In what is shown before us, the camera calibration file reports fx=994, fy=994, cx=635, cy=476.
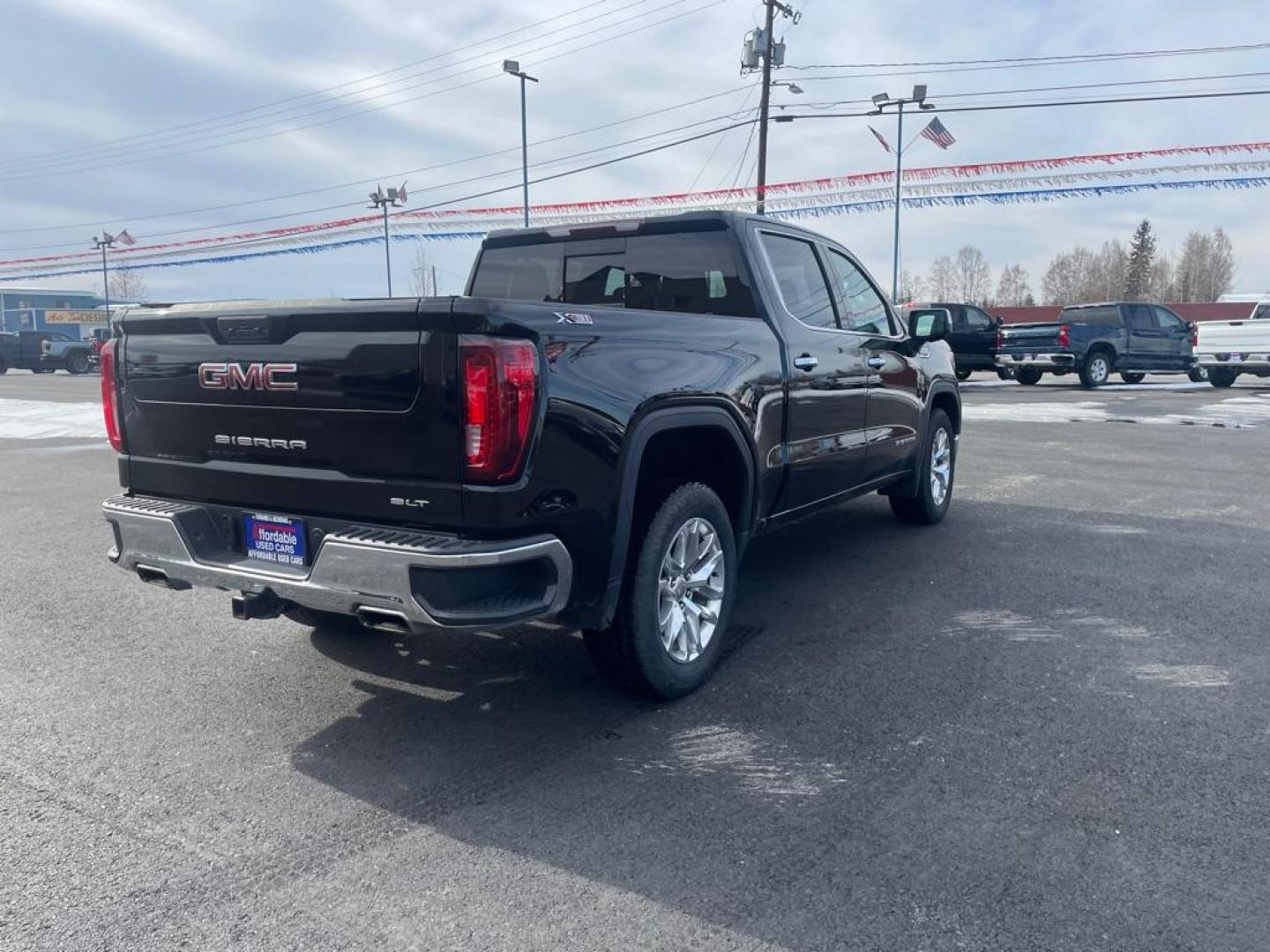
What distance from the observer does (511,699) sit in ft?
13.2

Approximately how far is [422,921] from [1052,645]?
324cm

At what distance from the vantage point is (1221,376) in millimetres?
23125

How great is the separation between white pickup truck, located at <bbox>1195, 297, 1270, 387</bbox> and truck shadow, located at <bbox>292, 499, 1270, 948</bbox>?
20.5 m

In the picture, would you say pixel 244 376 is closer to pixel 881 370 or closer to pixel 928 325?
pixel 881 370

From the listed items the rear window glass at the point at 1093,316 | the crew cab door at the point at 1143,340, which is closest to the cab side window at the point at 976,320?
the rear window glass at the point at 1093,316

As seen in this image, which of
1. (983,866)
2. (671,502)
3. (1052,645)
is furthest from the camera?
(1052,645)

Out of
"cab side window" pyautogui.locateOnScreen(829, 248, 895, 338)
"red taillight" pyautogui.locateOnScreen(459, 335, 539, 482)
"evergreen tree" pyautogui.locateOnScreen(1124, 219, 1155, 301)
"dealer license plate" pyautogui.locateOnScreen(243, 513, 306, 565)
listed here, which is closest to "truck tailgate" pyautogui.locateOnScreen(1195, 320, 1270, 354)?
"cab side window" pyautogui.locateOnScreen(829, 248, 895, 338)

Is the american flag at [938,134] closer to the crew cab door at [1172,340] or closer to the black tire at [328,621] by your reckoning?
the crew cab door at [1172,340]

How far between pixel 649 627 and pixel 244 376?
1.71 meters

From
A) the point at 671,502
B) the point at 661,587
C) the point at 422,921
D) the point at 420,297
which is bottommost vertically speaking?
the point at 422,921

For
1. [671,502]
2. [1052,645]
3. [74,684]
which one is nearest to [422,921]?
[671,502]

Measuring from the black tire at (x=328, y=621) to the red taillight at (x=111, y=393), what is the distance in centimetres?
97

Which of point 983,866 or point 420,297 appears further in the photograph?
point 420,297

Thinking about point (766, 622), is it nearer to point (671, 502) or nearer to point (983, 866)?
point (671, 502)
